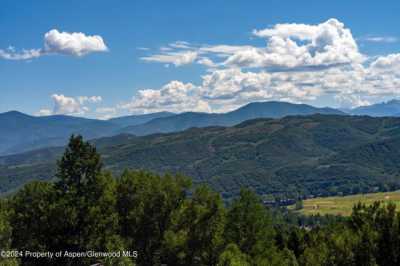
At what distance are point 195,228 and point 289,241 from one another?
18.5m

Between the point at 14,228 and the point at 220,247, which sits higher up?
the point at 14,228

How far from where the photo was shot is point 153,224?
50.0 metres

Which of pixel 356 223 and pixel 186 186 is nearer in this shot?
pixel 356 223

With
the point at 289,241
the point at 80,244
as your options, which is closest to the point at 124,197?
the point at 80,244

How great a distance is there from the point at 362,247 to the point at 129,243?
23.3 m

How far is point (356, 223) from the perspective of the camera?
142 ft

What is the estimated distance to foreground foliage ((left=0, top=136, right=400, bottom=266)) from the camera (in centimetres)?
3812

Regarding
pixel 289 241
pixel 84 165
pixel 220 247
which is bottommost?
pixel 289 241

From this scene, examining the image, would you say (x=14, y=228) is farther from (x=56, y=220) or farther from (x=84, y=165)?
(x=84, y=165)

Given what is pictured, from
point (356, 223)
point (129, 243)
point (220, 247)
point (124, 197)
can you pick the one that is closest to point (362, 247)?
point (356, 223)

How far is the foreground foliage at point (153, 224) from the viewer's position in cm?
3812

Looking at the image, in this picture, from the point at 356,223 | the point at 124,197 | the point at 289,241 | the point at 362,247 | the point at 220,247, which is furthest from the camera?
the point at 289,241

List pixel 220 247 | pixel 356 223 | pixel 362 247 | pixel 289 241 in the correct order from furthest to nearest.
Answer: pixel 289 241 < pixel 220 247 < pixel 356 223 < pixel 362 247

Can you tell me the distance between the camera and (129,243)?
1858 inches
